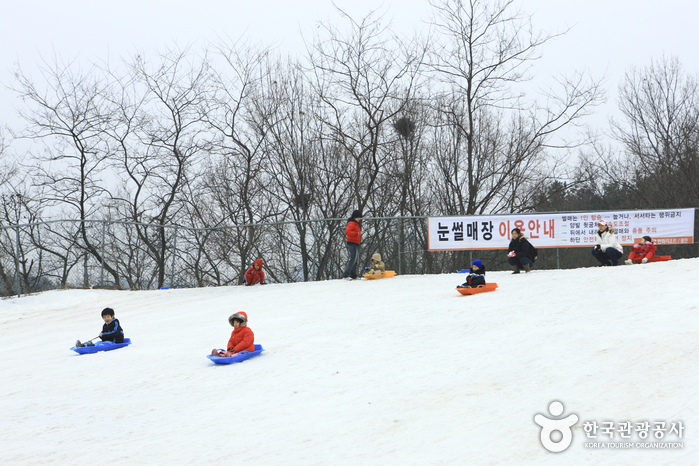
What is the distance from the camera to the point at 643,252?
16.4 m

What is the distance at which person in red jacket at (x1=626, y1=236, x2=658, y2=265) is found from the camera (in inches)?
638

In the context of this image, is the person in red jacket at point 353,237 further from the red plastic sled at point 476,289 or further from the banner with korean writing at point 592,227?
the red plastic sled at point 476,289

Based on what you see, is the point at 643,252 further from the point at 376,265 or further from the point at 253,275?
the point at 253,275

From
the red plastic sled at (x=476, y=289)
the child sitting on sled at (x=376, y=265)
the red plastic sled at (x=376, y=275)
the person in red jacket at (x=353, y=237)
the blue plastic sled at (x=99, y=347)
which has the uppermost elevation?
the person in red jacket at (x=353, y=237)

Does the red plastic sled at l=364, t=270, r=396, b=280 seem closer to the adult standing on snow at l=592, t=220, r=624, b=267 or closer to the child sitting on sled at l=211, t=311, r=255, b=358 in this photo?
the adult standing on snow at l=592, t=220, r=624, b=267

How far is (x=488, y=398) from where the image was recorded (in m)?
5.79

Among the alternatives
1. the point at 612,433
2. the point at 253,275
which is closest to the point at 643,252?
the point at 253,275

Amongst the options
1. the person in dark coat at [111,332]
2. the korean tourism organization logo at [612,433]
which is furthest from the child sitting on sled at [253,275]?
the korean tourism organization logo at [612,433]

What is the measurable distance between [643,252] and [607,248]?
104 centimetres

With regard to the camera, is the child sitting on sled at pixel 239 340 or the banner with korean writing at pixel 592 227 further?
the banner with korean writing at pixel 592 227

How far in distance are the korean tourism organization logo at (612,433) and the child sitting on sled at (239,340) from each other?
4939 millimetres

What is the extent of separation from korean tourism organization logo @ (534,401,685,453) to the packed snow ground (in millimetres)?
55

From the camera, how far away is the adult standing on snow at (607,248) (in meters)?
16.4

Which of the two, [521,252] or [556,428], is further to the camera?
[521,252]
